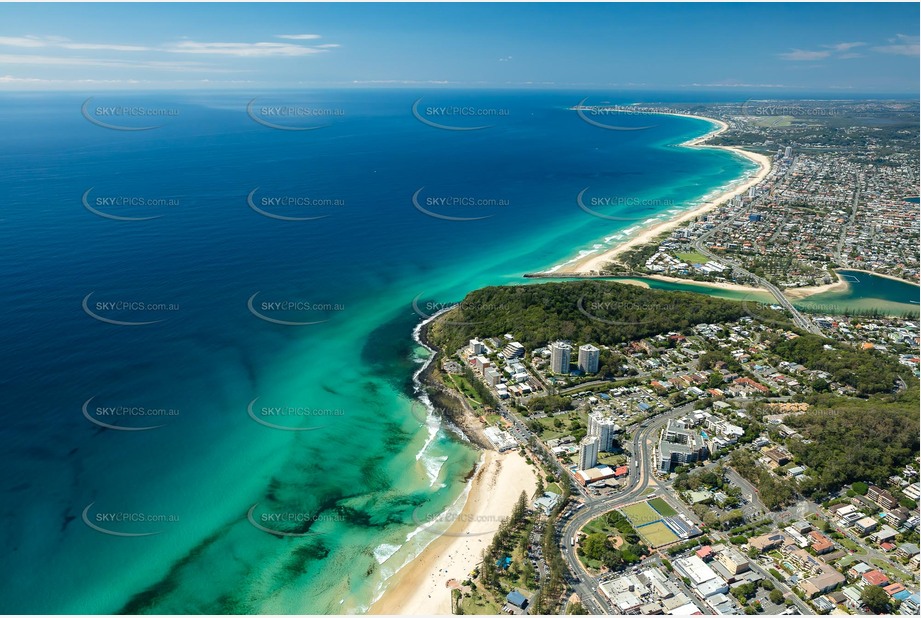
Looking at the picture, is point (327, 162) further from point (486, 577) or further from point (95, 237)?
point (486, 577)

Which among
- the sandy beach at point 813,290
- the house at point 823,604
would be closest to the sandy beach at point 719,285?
the sandy beach at point 813,290

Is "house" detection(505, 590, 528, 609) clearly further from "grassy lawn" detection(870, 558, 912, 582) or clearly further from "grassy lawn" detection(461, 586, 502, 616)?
"grassy lawn" detection(870, 558, 912, 582)

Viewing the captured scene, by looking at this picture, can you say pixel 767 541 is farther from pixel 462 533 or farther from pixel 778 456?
pixel 462 533

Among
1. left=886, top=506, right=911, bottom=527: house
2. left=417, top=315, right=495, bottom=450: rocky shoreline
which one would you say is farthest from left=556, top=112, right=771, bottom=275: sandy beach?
left=886, top=506, right=911, bottom=527: house

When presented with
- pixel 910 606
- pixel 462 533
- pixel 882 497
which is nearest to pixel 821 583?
pixel 910 606

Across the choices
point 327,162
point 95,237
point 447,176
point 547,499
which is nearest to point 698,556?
point 547,499

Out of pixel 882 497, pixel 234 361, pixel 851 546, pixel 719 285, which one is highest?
pixel 234 361

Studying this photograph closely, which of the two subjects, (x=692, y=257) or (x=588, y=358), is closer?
(x=588, y=358)
